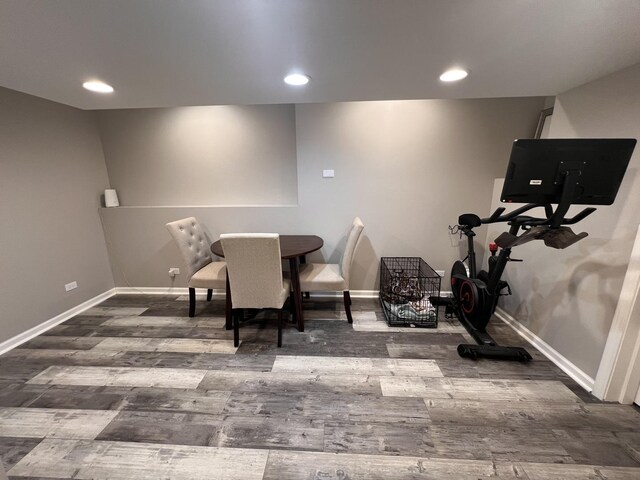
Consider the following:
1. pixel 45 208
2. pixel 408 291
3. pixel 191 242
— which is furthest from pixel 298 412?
pixel 45 208

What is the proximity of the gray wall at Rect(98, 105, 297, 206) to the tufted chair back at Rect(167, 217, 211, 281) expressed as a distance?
0.49 meters

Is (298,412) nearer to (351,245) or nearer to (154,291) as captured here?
(351,245)

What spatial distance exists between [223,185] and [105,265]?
1.79m

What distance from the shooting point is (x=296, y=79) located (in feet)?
5.16

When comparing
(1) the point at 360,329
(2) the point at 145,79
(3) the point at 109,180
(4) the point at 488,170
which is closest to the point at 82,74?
(2) the point at 145,79

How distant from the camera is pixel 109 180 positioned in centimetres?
306

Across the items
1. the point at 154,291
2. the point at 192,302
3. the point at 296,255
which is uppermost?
the point at 296,255

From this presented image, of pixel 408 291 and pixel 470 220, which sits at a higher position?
pixel 470 220

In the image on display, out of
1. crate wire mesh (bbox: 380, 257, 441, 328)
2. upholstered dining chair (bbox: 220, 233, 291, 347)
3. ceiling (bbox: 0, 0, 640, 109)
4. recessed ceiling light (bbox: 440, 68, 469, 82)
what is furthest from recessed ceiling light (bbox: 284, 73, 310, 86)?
crate wire mesh (bbox: 380, 257, 441, 328)

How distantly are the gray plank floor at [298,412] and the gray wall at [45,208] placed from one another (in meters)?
0.44

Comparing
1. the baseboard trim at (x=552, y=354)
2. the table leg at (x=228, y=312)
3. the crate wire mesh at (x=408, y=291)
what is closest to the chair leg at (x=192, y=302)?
the table leg at (x=228, y=312)

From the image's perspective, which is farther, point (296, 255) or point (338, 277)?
point (338, 277)

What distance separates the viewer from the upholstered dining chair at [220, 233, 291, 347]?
6.08ft

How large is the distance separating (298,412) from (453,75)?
2.30 m
